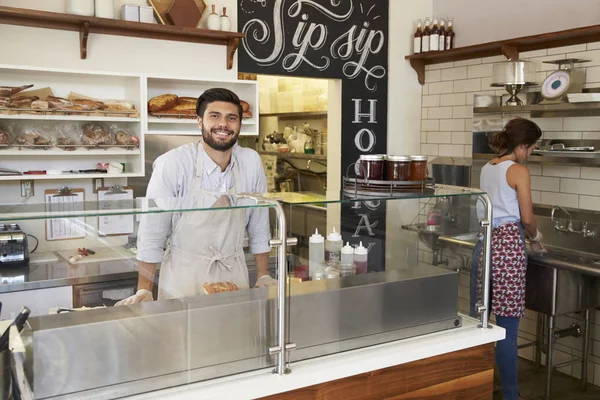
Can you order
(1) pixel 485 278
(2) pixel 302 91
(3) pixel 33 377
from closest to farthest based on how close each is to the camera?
(3) pixel 33 377 → (1) pixel 485 278 → (2) pixel 302 91

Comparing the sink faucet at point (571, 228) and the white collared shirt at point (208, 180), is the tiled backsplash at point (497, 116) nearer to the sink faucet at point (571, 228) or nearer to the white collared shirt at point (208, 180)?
the sink faucet at point (571, 228)

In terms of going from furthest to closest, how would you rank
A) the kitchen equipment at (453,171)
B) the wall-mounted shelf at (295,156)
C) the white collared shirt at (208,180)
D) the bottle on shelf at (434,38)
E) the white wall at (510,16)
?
the wall-mounted shelf at (295,156) → the bottle on shelf at (434,38) → the kitchen equipment at (453,171) → the white wall at (510,16) → the white collared shirt at (208,180)

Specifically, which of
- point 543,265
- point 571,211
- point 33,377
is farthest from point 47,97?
point 571,211

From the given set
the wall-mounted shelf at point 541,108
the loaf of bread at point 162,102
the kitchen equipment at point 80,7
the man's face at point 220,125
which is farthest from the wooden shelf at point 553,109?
the kitchen equipment at point 80,7

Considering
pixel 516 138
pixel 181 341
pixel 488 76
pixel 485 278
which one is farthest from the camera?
pixel 488 76

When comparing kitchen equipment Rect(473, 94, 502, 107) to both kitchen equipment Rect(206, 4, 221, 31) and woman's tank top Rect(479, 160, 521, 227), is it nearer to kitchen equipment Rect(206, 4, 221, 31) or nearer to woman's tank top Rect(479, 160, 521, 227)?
woman's tank top Rect(479, 160, 521, 227)

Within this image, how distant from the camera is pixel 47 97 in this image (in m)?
3.84

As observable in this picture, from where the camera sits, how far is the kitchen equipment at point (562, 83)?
410cm

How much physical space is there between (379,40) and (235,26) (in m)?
1.37

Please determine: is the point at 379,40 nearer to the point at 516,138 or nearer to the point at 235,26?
the point at 235,26

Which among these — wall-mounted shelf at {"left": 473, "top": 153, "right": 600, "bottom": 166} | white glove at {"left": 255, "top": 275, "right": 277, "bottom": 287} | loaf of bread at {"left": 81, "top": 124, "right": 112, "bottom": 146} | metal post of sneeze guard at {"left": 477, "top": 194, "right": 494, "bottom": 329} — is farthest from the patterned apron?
loaf of bread at {"left": 81, "top": 124, "right": 112, "bottom": 146}

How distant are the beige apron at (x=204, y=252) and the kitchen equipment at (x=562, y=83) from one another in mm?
3007

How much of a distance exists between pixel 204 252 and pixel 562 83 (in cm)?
313

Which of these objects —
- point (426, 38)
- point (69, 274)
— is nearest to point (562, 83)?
point (426, 38)
